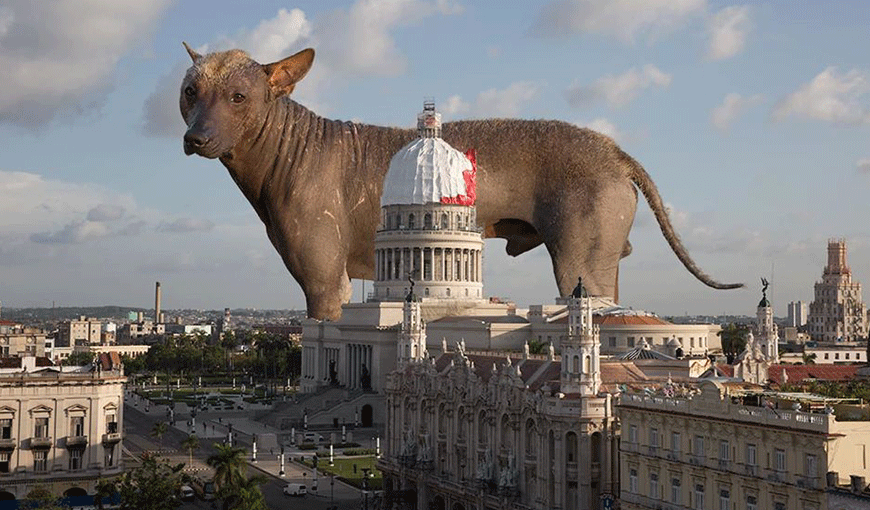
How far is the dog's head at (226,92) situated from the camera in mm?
84125

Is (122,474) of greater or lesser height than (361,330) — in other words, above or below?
below

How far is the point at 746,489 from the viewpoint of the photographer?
156 ft

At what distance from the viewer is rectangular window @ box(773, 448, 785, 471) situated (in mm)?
45628

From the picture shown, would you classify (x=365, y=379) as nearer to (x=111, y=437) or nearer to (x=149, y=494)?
(x=111, y=437)

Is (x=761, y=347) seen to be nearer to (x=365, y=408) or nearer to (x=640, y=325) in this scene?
(x=640, y=325)

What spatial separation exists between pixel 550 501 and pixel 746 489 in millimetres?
13241

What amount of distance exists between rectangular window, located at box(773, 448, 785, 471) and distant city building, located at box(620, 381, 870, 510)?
0.04 meters

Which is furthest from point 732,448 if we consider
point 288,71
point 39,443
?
point 288,71

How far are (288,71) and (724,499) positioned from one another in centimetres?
5042

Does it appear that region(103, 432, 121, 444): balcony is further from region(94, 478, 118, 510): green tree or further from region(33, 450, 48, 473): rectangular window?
region(94, 478, 118, 510): green tree

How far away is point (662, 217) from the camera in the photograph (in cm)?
10631

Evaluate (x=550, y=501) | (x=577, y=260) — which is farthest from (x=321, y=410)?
(x=550, y=501)

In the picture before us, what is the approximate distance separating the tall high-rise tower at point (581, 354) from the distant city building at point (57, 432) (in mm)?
26451

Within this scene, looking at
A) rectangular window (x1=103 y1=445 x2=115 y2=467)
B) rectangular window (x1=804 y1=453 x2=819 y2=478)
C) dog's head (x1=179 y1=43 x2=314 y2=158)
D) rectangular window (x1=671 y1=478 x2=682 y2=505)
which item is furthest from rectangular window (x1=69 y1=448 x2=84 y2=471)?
rectangular window (x1=804 y1=453 x2=819 y2=478)
